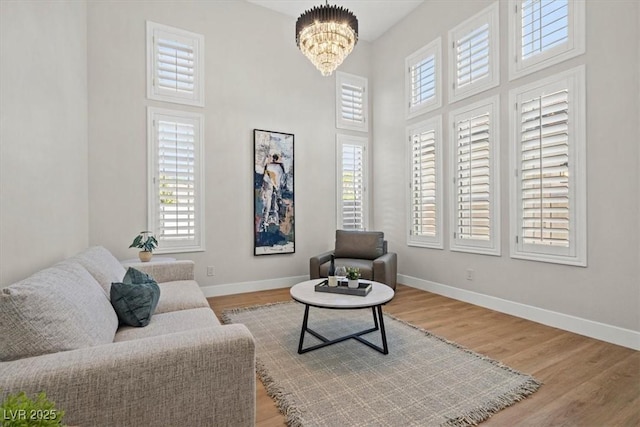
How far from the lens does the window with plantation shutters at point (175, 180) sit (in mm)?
3996

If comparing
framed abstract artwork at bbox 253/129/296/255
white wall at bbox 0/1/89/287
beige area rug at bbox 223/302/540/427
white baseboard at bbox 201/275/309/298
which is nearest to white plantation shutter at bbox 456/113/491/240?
beige area rug at bbox 223/302/540/427

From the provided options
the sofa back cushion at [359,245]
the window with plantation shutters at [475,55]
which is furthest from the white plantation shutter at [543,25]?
the sofa back cushion at [359,245]

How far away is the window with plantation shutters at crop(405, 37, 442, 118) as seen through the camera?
4484 millimetres

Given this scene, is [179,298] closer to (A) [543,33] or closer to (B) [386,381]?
(B) [386,381]

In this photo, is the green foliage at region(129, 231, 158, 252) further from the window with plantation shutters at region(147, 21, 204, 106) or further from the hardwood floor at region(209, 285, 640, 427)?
the window with plantation shutters at region(147, 21, 204, 106)

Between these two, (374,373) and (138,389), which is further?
(374,373)

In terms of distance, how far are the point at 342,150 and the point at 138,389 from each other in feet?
15.0

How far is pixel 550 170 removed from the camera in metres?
3.21

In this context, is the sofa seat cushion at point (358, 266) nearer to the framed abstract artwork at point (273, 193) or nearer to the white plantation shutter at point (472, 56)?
the framed abstract artwork at point (273, 193)

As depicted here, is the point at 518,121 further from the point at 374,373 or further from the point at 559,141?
the point at 374,373

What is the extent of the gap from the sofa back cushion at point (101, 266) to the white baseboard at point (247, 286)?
71.9 inches

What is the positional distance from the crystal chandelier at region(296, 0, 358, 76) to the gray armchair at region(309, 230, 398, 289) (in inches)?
94.6

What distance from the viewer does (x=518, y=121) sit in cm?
351

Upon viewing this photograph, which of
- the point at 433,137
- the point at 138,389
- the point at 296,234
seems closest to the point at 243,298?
the point at 296,234
